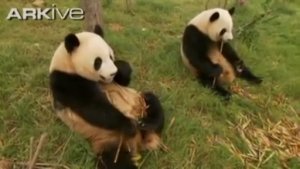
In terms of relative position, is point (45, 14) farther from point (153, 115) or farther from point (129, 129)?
point (129, 129)

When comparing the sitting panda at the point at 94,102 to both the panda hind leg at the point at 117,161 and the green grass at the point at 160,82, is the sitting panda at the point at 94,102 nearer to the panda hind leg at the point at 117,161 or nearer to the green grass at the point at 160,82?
the panda hind leg at the point at 117,161

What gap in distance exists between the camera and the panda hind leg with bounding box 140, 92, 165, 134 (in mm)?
3670

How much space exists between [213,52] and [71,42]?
1.85 m

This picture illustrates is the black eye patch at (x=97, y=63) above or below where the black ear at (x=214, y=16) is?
above

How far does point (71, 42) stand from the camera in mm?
3389

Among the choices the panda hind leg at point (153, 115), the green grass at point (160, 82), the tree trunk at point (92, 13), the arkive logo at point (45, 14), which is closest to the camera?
the panda hind leg at point (153, 115)

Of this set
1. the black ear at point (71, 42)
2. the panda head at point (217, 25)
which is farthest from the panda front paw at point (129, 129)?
the panda head at point (217, 25)

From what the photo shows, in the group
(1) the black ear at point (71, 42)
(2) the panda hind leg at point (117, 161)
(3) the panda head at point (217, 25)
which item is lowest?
(2) the panda hind leg at point (117, 161)

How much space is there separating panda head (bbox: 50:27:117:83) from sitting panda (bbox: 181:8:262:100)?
54.8 inches

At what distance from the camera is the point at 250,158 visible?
3.97m

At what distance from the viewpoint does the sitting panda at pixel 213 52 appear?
15.3ft

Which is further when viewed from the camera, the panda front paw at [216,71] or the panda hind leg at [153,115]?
the panda front paw at [216,71]

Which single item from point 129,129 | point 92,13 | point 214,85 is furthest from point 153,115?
point 92,13

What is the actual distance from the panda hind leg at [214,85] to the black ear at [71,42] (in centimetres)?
156
